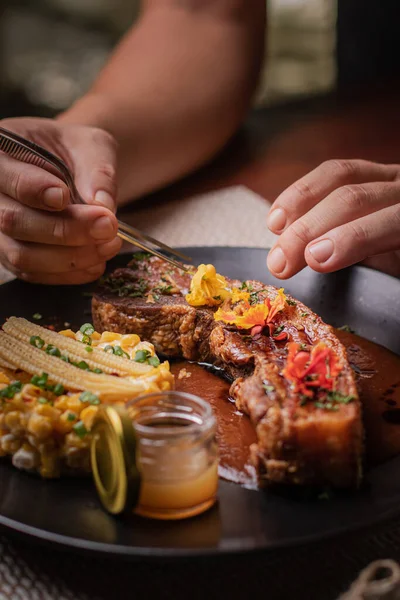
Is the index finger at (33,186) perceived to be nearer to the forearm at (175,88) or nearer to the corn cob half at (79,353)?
the corn cob half at (79,353)

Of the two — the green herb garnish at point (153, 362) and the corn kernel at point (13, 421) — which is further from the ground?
the green herb garnish at point (153, 362)

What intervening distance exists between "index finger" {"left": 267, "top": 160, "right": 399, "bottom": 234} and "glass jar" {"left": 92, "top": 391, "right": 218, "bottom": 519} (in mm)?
1157

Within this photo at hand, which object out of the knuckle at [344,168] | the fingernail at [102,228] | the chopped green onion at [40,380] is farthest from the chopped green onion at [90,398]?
the knuckle at [344,168]

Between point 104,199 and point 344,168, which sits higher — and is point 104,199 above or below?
below

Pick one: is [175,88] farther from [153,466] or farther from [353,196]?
[153,466]

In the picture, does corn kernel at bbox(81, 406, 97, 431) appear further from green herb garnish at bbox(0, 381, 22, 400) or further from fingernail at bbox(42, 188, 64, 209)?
fingernail at bbox(42, 188, 64, 209)

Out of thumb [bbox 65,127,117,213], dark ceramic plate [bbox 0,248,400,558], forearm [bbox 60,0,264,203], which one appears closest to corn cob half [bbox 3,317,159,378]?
dark ceramic plate [bbox 0,248,400,558]

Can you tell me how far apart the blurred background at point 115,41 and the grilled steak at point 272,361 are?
11.3 ft

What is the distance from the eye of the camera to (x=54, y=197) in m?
2.49

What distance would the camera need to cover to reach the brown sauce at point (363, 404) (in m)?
1.95

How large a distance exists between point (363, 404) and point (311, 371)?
341mm

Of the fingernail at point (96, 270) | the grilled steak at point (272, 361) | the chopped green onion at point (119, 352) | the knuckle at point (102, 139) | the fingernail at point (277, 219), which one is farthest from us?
the knuckle at point (102, 139)

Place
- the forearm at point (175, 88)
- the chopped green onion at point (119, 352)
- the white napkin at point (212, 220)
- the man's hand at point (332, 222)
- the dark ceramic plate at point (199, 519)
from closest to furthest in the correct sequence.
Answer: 1. the dark ceramic plate at point (199, 519)
2. the chopped green onion at point (119, 352)
3. the man's hand at point (332, 222)
4. the white napkin at point (212, 220)
5. the forearm at point (175, 88)

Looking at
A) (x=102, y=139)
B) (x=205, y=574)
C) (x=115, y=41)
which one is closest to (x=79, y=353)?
(x=205, y=574)
